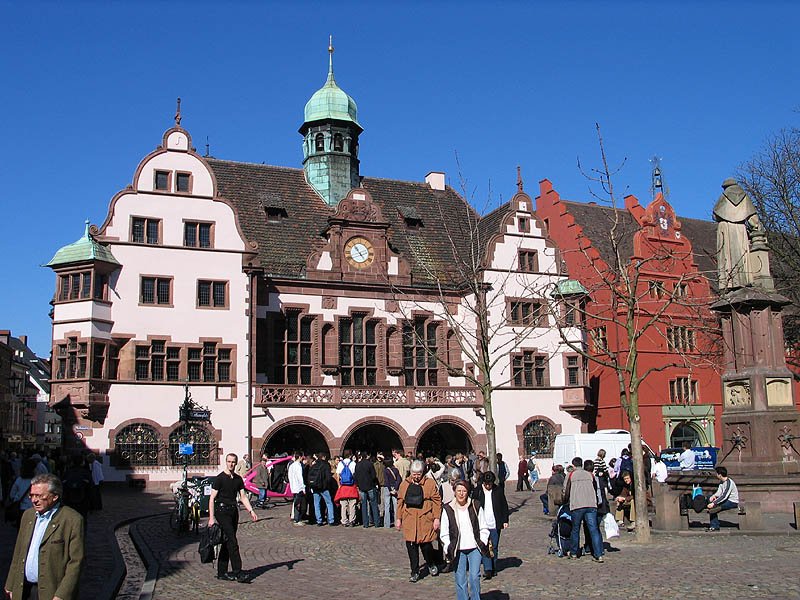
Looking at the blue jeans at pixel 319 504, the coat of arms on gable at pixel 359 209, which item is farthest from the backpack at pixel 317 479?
the coat of arms on gable at pixel 359 209

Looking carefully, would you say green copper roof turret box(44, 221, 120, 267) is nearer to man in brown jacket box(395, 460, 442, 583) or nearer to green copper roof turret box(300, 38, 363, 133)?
green copper roof turret box(300, 38, 363, 133)

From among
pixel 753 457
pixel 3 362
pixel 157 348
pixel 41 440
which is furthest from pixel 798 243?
pixel 41 440

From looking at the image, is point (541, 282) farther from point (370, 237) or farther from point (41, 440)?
point (41, 440)

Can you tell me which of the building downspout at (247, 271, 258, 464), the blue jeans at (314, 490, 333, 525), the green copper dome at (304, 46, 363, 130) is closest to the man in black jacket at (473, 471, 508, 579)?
the blue jeans at (314, 490, 333, 525)

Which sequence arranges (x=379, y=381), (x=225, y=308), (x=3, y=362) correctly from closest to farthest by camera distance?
→ (x=225, y=308), (x=379, y=381), (x=3, y=362)

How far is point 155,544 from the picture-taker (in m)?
17.0

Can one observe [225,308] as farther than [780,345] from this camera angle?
Yes

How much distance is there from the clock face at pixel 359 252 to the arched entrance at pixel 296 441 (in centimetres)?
756

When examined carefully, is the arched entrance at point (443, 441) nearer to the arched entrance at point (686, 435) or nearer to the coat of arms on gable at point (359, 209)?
the coat of arms on gable at point (359, 209)

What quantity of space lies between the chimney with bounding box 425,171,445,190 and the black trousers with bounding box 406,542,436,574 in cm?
3489

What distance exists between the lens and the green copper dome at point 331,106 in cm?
4419

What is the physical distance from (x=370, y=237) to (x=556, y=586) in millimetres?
27939

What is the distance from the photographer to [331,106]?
1741 inches

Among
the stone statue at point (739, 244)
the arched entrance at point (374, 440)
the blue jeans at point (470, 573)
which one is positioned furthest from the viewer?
the arched entrance at point (374, 440)
